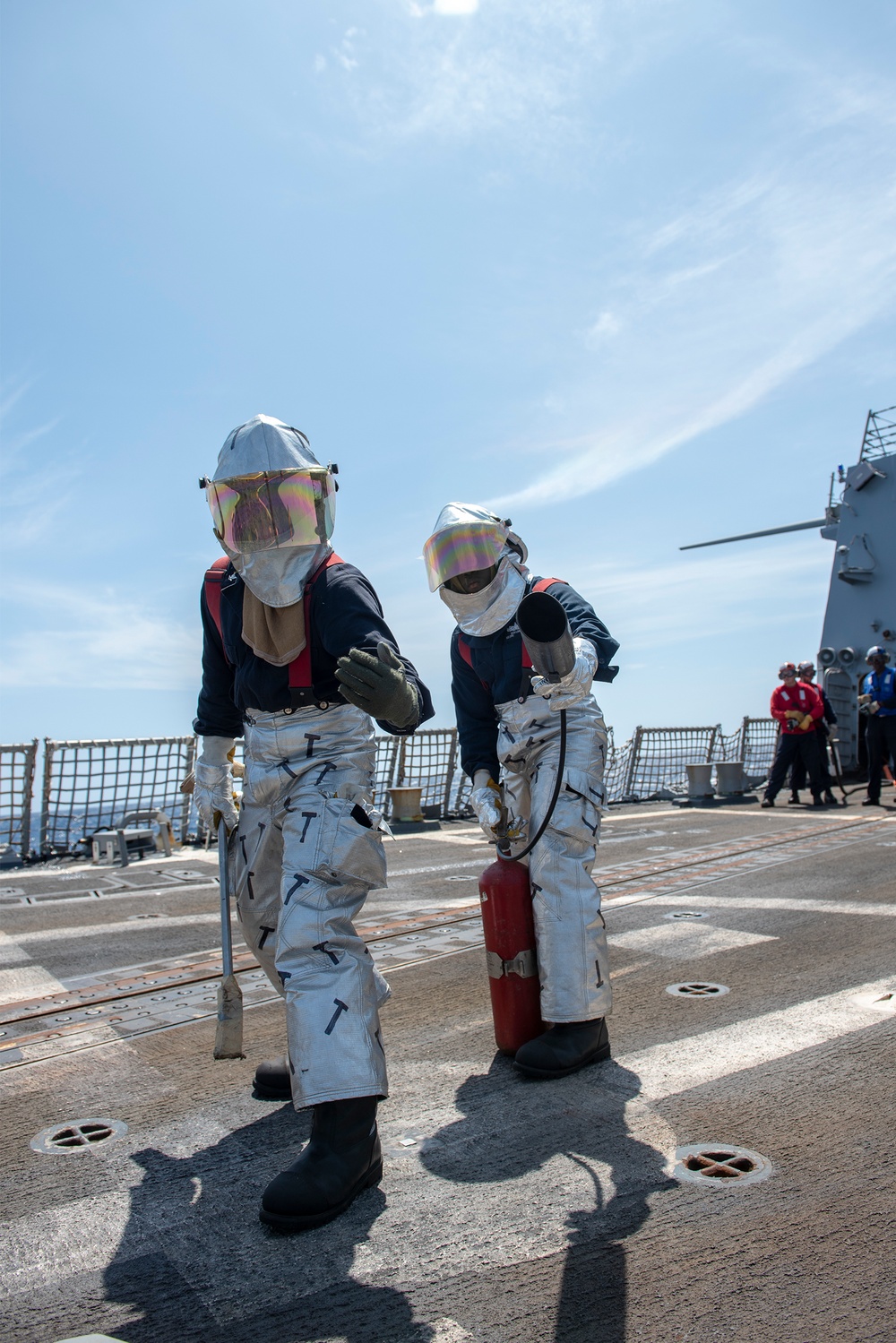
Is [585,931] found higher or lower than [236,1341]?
higher

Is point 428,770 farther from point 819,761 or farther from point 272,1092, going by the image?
point 272,1092

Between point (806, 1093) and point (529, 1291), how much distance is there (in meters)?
1.26

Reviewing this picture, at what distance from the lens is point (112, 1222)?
85.4 inches

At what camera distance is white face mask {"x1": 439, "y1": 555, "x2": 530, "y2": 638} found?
134 inches

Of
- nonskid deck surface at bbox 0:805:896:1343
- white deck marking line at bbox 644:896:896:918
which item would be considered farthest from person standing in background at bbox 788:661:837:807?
nonskid deck surface at bbox 0:805:896:1343

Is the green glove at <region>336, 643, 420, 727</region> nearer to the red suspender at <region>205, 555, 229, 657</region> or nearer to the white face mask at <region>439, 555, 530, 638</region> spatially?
the red suspender at <region>205, 555, 229, 657</region>

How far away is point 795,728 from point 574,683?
1132 centimetres

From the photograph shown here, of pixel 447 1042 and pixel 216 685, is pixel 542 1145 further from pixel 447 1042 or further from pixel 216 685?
pixel 216 685

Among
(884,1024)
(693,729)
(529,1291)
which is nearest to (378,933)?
(884,1024)

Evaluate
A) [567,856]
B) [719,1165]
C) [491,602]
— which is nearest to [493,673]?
[491,602]

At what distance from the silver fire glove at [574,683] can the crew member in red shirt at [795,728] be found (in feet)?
36.2

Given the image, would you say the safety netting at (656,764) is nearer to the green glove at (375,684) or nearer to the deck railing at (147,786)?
the deck railing at (147,786)

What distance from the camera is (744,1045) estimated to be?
10.5 feet

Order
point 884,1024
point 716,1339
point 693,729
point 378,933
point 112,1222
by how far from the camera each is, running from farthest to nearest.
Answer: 1. point 693,729
2. point 378,933
3. point 884,1024
4. point 112,1222
5. point 716,1339
